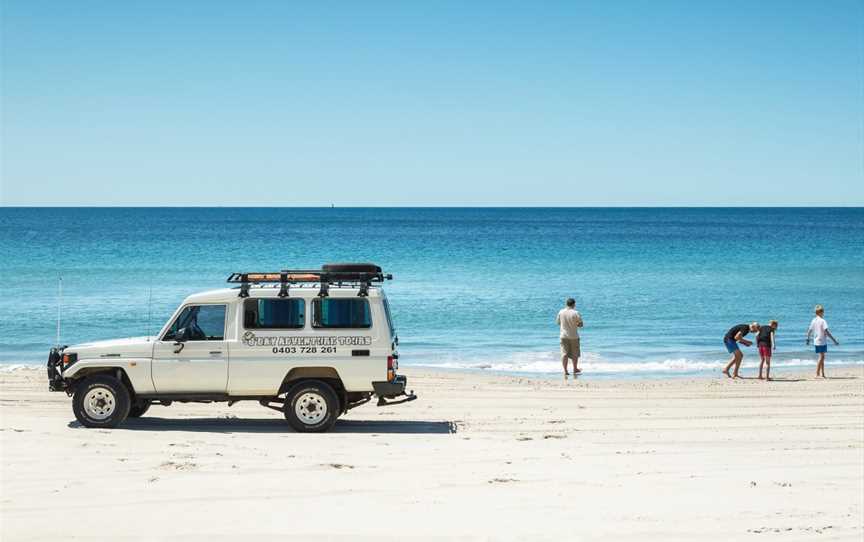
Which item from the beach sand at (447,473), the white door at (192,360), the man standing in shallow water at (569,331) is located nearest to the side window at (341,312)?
the white door at (192,360)

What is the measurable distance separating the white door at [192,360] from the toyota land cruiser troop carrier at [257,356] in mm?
13

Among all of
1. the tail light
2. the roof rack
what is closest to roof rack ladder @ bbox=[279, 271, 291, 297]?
the roof rack

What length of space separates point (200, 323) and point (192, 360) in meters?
0.51

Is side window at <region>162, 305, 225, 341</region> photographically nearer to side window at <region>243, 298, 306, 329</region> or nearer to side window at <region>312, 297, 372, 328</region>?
side window at <region>243, 298, 306, 329</region>

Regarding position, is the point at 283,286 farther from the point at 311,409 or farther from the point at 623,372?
the point at 623,372

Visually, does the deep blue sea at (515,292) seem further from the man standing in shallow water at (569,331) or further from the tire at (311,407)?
the tire at (311,407)

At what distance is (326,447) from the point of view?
38.0 feet

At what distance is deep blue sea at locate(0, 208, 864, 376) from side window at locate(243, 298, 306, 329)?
33.1 ft

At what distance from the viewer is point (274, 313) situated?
1255cm

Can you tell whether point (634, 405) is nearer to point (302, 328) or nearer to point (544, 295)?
point (302, 328)

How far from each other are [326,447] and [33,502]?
148 inches

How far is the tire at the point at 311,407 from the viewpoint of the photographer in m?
12.5

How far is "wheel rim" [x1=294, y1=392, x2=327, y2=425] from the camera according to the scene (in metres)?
Result: 12.6

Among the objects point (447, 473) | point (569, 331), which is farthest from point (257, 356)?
point (569, 331)
